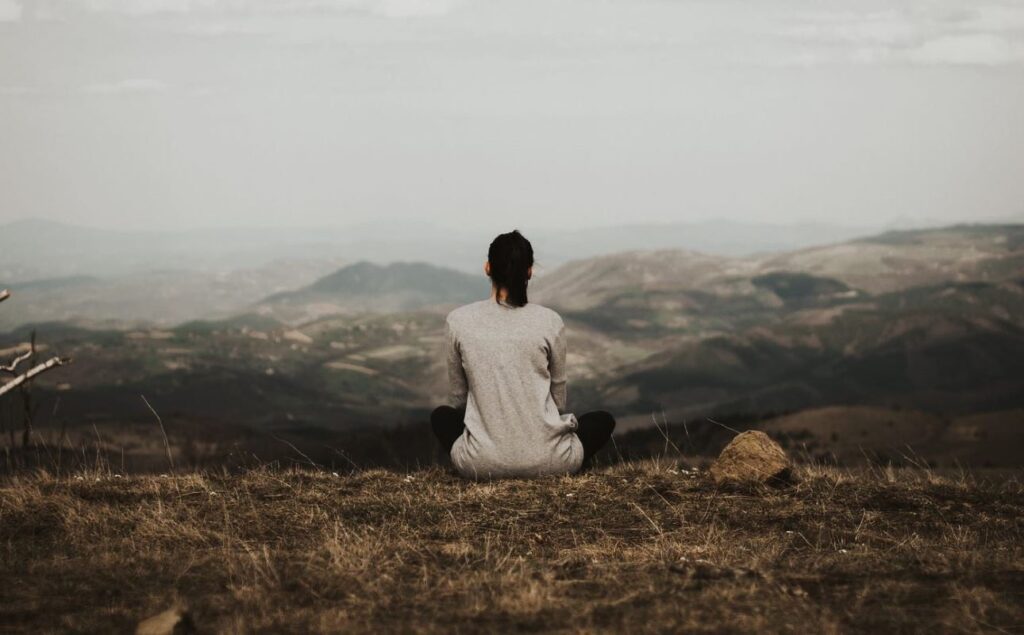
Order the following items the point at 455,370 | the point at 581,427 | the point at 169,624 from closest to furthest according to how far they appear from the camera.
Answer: the point at 169,624, the point at 455,370, the point at 581,427

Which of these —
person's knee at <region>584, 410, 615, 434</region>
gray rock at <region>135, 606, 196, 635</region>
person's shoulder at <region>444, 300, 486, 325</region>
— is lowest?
gray rock at <region>135, 606, 196, 635</region>

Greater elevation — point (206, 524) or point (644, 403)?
point (206, 524)

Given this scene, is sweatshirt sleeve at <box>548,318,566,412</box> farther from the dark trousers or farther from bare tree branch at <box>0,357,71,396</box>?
bare tree branch at <box>0,357,71,396</box>

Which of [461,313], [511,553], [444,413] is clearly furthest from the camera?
[444,413]

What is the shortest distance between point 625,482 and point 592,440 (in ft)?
1.61

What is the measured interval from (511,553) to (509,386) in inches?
64.6

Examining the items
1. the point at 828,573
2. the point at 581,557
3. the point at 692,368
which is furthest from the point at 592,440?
the point at 692,368

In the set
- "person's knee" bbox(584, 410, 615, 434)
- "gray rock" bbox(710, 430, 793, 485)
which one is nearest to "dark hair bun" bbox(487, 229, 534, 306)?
"person's knee" bbox(584, 410, 615, 434)

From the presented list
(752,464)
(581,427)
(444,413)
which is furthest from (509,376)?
(752,464)

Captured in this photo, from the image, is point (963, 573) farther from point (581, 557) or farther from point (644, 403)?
point (644, 403)

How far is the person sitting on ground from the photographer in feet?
28.5

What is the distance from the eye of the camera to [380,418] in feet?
432

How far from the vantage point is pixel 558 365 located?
893 centimetres

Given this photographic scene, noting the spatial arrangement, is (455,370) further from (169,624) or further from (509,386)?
(169,624)
